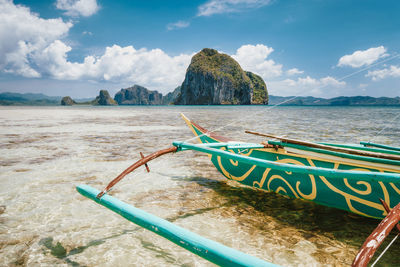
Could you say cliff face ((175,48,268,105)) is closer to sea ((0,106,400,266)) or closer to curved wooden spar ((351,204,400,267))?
sea ((0,106,400,266))

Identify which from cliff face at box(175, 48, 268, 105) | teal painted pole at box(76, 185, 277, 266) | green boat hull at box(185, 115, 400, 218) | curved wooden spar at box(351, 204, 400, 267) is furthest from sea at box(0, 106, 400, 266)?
cliff face at box(175, 48, 268, 105)

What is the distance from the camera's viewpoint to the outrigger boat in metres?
2.24

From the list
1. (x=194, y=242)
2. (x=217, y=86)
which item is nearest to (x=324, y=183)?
(x=194, y=242)

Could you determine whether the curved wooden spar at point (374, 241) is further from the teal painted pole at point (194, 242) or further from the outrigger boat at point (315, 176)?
the teal painted pole at point (194, 242)

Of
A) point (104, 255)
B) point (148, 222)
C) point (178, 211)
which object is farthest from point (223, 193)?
point (148, 222)

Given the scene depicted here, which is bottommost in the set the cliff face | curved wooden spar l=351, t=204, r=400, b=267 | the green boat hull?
the green boat hull

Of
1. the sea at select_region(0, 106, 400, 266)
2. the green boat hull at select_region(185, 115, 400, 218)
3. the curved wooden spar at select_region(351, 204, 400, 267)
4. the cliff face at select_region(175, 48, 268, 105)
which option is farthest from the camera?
the cliff face at select_region(175, 48, 268, 105)

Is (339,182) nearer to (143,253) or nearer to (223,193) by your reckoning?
(223,193)

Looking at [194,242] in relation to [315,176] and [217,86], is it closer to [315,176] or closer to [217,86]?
[315,176]

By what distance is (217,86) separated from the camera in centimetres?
15350

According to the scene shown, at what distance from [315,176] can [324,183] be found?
16 centimetres

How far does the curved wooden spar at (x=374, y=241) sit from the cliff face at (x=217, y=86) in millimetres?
154390

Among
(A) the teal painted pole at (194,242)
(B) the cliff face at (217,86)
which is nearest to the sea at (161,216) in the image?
(A) the teal painted pole at (194,242)

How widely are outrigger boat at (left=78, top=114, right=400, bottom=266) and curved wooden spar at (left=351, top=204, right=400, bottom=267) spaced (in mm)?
16
